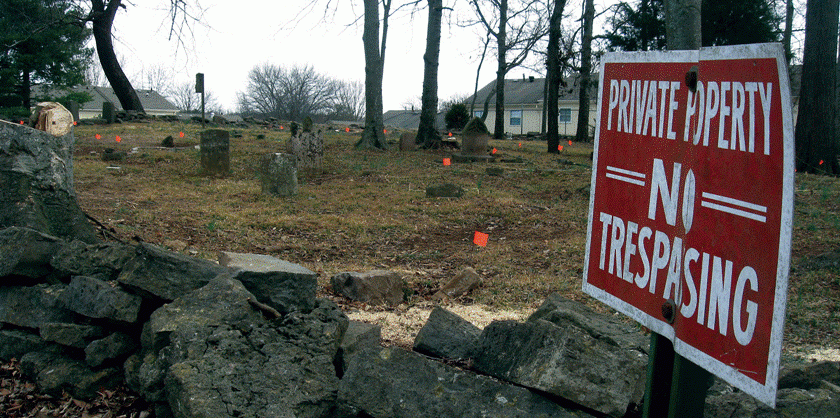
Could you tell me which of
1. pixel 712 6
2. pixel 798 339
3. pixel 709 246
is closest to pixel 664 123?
pixel 709 246

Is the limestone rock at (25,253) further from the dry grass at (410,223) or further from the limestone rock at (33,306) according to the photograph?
the dry grass at (410,223)

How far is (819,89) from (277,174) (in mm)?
14744

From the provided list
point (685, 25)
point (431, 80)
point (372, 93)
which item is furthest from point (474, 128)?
point (685, 25)

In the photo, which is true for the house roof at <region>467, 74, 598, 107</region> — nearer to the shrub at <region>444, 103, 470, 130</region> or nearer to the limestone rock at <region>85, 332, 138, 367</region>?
the shrub at <region>444, 103, 470, 130</region>

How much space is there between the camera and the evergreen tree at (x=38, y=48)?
21.4 m

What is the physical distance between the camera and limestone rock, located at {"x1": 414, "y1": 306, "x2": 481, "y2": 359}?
333cm

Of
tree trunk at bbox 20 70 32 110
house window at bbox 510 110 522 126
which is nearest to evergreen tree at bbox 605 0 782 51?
tree trunk at bbox 20 70 32 110

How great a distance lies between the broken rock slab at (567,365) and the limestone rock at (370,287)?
8.59 feet

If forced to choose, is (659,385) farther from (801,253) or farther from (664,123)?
(801,253)

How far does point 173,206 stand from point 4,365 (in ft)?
18.4

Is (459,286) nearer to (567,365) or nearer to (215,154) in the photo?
(567,365)

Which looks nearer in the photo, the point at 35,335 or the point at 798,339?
the point at 35,335

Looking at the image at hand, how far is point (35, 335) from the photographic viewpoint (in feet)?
12.8

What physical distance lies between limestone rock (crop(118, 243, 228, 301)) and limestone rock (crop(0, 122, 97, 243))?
6.07 feet
